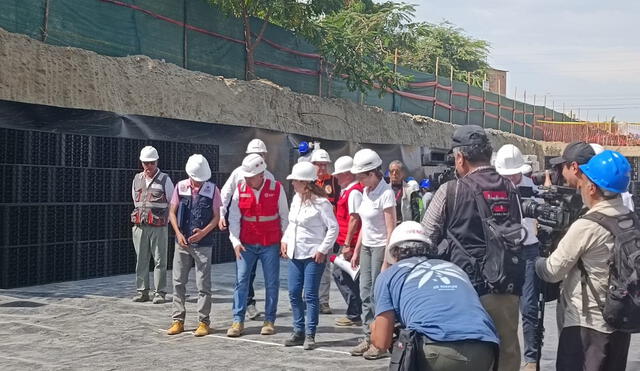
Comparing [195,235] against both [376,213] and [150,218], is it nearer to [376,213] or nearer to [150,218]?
[376,213]

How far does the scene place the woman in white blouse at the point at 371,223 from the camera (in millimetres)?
7719

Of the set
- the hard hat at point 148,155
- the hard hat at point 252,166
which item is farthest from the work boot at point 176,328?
the hard hat at point 148,155

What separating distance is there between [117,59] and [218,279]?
3468 millimetres

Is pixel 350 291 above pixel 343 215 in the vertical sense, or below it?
below

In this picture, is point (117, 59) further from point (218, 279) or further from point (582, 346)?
point (582, 346)

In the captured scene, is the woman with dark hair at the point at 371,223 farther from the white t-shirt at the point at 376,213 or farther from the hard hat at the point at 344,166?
the hard hat at the point at 344,166

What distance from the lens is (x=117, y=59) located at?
40.0 feet

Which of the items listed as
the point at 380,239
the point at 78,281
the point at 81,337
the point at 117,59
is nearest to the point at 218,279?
the point at 78,281

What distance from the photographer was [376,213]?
784 centimetres

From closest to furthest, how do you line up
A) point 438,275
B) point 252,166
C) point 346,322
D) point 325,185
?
point 438,275
point 252,166
point 346,322
point 325,185

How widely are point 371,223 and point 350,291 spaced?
55.0 inches

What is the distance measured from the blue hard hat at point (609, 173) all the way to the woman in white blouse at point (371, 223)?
126 inches

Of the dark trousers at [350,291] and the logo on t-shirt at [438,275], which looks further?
the dark trousers at [350,291]

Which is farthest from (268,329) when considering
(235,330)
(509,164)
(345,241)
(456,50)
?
(456,50)
